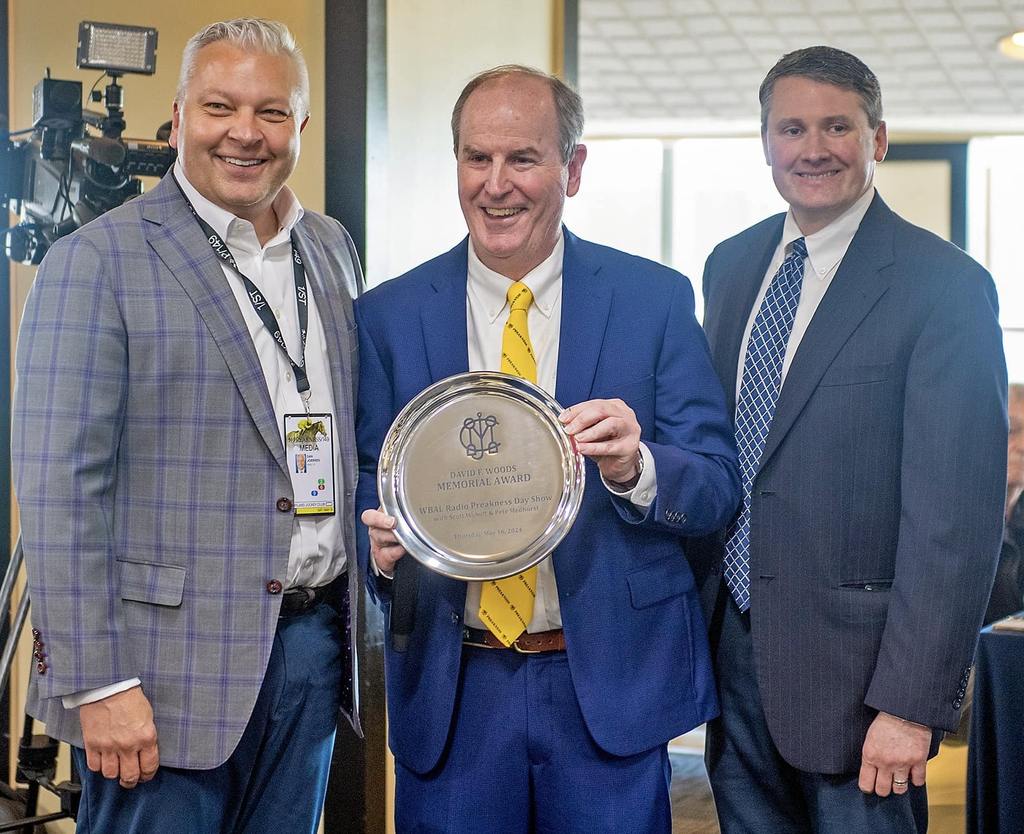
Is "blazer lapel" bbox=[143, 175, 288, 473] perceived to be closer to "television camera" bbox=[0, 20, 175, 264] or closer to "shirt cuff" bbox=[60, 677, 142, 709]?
"shirt cuff" bbox=[60, 677, 142, 709]

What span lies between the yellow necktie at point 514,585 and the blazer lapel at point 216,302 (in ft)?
1.16

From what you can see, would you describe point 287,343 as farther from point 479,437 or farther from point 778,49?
point 778,49

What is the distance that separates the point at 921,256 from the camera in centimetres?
182

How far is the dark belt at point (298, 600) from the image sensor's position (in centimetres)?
179

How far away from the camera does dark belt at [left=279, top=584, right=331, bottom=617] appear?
179 cm

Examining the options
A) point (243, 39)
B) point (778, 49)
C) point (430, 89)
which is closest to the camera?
point (243, 39)

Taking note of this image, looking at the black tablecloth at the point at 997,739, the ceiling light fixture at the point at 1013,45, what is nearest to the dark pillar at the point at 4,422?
the black tablecloth at the point at 997,739

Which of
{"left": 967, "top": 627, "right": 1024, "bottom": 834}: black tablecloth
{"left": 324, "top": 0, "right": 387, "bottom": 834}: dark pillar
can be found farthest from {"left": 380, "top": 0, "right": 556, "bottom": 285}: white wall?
{"left": 967, "top": 627, "right": 1024, "bottom": 834}: black tablecloth

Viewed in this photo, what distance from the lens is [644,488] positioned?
1668 mm

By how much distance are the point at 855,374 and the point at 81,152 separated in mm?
1507

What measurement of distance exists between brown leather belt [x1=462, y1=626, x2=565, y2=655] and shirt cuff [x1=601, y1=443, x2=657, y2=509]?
0.74 feet

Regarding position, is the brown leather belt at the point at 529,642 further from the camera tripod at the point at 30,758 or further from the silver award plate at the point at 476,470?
the camera tripod at the point at 30,758

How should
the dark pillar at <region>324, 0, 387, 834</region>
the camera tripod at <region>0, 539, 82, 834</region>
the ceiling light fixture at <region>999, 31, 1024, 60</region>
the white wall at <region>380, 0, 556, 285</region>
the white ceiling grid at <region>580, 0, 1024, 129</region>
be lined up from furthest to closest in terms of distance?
the ceiling light fixture at <region>999, 31, 1024, 60</region>, the white ceiling grid at <region>580, 0, 1024, 129</region>, the white wall at <region>380, 0, 556, 285</region>, the dark pillar at <region>324, 0, 387, 834</region>, the camera tripod at <region>0, 539, 82, 834</region>

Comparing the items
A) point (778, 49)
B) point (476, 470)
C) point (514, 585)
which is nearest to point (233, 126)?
point (476, 470)
